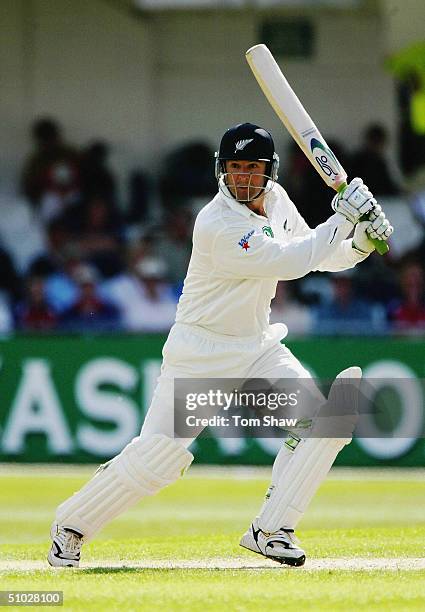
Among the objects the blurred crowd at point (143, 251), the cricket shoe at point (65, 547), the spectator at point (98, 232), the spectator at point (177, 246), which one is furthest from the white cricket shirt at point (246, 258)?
the spectator at point (177, 246)

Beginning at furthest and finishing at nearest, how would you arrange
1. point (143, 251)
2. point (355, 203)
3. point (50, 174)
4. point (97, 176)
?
point (97, 176)
point (50, 174)
point (143, 251)
point (355, 203)

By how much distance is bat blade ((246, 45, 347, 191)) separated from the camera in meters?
5.59

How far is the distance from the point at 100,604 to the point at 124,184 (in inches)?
385

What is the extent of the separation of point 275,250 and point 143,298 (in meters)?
7.08

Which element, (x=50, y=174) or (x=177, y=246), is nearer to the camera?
(x=177, y=246)

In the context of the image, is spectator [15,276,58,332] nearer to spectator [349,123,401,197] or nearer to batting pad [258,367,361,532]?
spectator [349,123,401,197]

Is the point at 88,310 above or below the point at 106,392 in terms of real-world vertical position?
above

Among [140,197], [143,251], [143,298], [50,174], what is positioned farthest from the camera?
[140,197]

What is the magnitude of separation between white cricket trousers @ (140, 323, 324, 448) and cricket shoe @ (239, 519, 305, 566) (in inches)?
18.7

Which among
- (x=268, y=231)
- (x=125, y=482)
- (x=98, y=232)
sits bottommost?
(x=125, y=482)

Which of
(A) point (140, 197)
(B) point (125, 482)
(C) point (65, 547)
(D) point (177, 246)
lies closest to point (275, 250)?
(B) point (125, 482)

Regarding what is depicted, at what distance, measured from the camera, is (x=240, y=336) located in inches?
215

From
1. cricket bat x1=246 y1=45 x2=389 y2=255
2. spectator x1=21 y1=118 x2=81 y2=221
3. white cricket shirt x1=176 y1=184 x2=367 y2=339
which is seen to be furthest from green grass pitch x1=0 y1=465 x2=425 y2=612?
spectator x1=21 y1=118 x2=81 y2=221

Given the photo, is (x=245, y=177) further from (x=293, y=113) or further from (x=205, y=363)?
(x=205, y=363)
